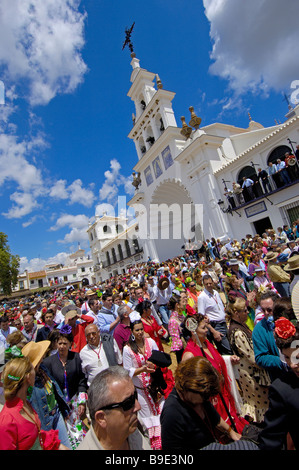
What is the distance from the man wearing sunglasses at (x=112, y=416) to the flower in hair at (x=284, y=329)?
1128mm

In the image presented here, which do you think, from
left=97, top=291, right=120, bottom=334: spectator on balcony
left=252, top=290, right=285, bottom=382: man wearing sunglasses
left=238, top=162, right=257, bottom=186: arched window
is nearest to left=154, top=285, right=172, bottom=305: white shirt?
left=97, top=291, right=120, bottom=334: spectator on balcony

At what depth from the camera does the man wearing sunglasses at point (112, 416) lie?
1289 millimetres

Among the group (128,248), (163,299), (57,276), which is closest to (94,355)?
(163,299)

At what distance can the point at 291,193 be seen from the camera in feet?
38.2

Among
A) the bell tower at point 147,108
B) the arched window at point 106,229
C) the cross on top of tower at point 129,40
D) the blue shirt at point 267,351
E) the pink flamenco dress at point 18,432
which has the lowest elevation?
the blue shirt at point 267,351

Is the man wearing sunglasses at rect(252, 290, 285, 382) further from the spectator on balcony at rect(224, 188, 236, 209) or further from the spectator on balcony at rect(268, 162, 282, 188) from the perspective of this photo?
the spectator on balcony at rect(224, 188, 236, 209)

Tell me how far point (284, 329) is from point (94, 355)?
2251 millimetres

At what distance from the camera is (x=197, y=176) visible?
16.5 m

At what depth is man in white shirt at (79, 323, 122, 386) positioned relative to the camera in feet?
9.40

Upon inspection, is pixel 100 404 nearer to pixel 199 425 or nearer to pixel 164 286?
pixel 199 425

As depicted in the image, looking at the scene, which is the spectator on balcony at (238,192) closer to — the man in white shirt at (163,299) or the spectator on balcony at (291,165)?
the spectator on balcony at (291,165)

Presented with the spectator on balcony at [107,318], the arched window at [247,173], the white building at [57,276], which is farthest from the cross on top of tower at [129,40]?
the white building at [57,276]

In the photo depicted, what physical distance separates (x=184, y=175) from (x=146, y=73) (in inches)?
497
